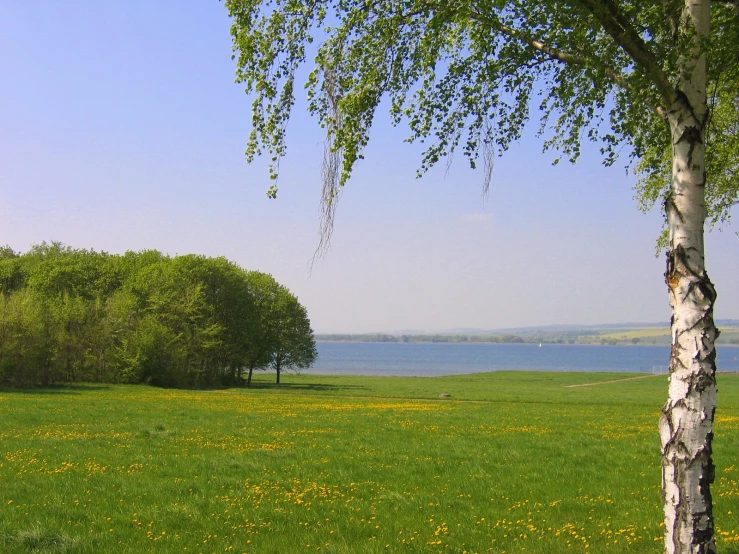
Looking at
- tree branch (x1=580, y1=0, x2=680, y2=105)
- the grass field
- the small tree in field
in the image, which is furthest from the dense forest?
tree branch (x1=580, y1=0, x2=680, y2=105)

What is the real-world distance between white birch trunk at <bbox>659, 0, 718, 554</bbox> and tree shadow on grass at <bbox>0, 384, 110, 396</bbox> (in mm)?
44730

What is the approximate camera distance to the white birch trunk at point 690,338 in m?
5.82

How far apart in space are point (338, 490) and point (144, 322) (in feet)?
175

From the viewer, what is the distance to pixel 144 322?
6103cm

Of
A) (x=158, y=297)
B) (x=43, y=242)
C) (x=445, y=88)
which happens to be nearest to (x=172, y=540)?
(x=445, y=88)

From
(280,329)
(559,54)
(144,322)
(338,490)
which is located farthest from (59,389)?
(559,54)

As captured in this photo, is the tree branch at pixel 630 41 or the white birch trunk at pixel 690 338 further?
the tree branch at pixel 630 41

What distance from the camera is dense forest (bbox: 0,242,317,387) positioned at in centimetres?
5234

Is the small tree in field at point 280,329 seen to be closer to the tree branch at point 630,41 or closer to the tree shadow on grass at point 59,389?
the tree shadow on grass at point 59,389

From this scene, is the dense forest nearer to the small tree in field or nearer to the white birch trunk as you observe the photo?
the small tree in field

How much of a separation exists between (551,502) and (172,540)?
6019 mm

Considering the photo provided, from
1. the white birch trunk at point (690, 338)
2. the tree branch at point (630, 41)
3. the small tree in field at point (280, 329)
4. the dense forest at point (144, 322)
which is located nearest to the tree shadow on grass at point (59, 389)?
the dense forest at point (144, 322)

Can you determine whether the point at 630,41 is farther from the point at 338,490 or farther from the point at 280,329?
the point at 280,329

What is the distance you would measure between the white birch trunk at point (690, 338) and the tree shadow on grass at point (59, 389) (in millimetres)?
44730
